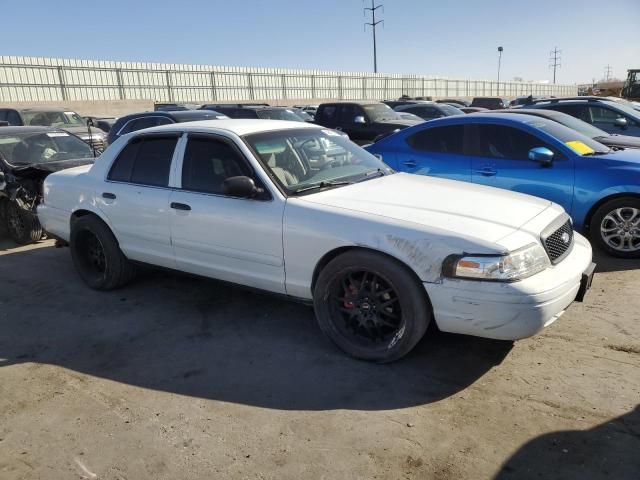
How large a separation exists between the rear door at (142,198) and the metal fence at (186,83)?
93.2 feet

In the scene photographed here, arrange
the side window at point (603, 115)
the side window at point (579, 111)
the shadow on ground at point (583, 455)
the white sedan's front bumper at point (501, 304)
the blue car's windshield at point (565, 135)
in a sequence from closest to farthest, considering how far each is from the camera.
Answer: the shadow on ground at point (583, 455)
the white sedan's front bumper at point (501, 304)
the blue car's windshield at point (565, 135)
the side window at point (603, 115)
the side window at point (579, 111)

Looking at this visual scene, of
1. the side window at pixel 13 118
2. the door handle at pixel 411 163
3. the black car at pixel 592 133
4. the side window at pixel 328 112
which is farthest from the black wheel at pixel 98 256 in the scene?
the side window at pixel 13 118

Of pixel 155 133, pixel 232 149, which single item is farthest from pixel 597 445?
pixel 155 133

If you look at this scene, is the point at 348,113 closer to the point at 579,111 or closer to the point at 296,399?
the point at 579,111

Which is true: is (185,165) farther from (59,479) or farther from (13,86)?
(13,86)

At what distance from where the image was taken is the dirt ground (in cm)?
267

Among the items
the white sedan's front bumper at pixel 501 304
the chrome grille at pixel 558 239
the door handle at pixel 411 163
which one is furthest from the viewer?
the door handle at pixel 411 163

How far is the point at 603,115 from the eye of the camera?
10.0 meters

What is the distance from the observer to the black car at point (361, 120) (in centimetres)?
1293

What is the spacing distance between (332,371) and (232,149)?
6.21ft

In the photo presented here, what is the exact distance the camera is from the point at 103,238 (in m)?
5.01

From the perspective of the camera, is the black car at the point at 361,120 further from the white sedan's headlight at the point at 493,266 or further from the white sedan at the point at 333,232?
the white sedan's headlight at the point at 493,266

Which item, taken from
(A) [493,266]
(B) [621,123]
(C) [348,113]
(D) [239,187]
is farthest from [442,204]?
(C) [348,113]

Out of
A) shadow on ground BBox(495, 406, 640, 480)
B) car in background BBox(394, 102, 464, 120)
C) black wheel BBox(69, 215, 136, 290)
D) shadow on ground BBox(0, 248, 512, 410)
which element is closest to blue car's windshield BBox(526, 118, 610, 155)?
shadow on ground BBox(0, 248, 512, 410)
